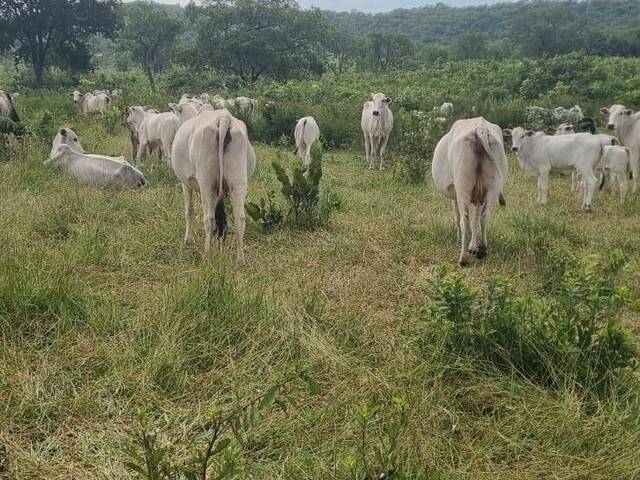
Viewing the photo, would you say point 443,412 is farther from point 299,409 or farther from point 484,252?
point 484,252

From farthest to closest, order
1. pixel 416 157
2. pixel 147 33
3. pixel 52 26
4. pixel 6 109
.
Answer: pixel 147 33 < pixel 52 26 < pixel 6 109 < pixel 416 157

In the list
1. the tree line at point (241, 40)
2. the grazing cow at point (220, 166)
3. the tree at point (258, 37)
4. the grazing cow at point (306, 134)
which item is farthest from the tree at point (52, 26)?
the grazing cow at point (220, 166)

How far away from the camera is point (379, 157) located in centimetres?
1299

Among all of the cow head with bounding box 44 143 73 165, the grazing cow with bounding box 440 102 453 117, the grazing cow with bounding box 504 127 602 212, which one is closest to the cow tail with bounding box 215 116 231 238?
the cow head with bounding box 44 143 73 165

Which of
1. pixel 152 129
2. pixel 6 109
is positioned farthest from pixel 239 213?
pixel 6 109

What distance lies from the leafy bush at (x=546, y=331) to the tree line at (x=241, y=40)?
3342 centimetres

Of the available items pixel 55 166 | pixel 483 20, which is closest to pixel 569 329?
pixel 55 166

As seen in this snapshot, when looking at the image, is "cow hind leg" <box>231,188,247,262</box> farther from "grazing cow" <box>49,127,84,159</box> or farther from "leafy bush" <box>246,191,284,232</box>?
"grazing cow" <box>49,127,84,159</box>

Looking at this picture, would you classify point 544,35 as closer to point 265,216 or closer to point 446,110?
point 446,110

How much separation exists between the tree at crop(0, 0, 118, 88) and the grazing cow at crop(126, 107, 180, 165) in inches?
931

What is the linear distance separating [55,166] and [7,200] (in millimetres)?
2064

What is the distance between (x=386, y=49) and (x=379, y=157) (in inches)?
1848

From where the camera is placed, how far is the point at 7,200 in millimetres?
6668

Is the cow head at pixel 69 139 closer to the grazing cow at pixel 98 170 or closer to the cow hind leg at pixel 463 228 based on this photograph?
the grazing cow at pixel 98 170
